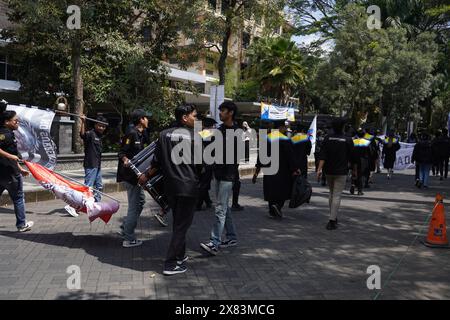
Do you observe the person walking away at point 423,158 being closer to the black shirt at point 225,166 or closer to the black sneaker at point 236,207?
the black sneaker at point 236,207

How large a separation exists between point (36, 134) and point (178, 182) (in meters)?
4.03

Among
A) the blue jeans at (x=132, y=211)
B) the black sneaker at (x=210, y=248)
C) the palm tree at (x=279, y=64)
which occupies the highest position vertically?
the palm tree at (x=279, y=64)

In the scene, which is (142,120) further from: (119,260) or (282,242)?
(282,242)

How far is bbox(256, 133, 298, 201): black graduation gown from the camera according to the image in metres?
8.16

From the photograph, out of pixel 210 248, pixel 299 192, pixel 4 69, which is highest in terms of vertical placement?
pixel 4 69

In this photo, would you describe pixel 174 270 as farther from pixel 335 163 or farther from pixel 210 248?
pixel 335 163

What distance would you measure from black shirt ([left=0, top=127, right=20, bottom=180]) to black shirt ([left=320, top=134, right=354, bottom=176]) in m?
4.75

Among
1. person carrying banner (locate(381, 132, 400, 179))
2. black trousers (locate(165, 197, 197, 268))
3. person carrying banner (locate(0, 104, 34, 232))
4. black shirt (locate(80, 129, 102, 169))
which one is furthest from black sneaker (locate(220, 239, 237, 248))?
person carrying banner (locate(381, 132, 400, 179))

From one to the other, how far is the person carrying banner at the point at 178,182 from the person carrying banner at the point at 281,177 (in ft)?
→ 10.9

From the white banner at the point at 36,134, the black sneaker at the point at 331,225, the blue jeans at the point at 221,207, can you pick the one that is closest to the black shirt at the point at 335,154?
the black sneaker at the point at 331,225

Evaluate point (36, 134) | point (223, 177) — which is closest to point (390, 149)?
point (223, 177)

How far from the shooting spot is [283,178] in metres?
8.19

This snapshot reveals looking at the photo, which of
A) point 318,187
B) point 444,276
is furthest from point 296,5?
point 444,276

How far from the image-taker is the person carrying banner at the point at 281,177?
816cm
